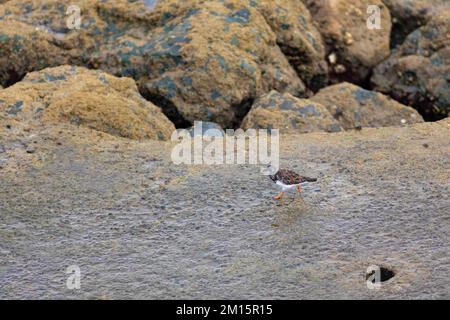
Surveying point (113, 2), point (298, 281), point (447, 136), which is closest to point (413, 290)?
point (298, 281)

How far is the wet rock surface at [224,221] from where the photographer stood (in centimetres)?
609

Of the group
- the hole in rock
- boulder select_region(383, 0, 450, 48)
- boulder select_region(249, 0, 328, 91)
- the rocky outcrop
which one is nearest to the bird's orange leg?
the hole in rock

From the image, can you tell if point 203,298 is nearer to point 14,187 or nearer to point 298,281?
point 298,281

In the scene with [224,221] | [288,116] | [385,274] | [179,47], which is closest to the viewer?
[385,274]

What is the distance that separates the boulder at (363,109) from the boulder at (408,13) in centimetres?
210

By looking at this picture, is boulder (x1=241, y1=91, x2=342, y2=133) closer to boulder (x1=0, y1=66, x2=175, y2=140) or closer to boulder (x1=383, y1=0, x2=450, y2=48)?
boulder (x1=0, y1=66, x2=175, y2=140)

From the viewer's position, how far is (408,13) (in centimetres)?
1271

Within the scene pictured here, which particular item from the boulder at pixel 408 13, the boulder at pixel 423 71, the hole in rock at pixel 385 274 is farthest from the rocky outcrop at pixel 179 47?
the hole in rock at pixel 385 274

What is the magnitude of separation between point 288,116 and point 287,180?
8.39 feet

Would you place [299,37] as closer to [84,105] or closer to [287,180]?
[84,105]

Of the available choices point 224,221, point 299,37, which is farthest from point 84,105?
point 299,37

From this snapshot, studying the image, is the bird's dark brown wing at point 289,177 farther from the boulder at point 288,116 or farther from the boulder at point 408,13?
the boulder at point 408,13

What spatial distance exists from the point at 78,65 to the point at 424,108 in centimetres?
484

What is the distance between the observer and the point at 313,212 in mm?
7234
